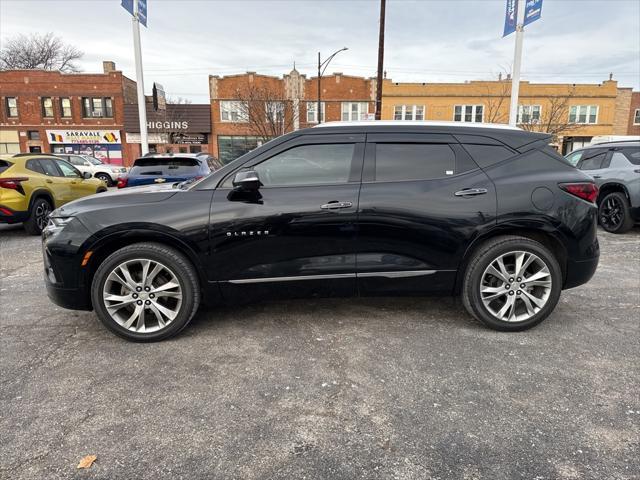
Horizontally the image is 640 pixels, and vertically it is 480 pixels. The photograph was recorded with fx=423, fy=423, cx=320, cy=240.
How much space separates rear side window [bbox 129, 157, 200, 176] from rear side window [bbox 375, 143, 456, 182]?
5.76 meters

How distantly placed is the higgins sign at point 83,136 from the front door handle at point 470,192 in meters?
38.6

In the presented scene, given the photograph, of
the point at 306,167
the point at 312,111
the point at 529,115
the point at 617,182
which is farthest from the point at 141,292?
the point at 312,111

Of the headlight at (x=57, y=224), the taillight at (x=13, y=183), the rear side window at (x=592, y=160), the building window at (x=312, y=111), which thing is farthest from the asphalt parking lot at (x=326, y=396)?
the building window at (x=312, y=111)

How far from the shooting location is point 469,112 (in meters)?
38.5

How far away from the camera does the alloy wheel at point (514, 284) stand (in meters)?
3.56

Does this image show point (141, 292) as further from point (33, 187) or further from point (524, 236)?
point (33, 187)

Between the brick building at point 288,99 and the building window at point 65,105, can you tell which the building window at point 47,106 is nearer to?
the building window at point 65,105

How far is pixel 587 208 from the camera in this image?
11.8 ft

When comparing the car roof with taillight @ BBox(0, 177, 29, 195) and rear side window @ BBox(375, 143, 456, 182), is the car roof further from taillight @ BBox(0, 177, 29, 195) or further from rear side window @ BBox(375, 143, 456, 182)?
taillight @ BBox(0, 177, 29, 195)

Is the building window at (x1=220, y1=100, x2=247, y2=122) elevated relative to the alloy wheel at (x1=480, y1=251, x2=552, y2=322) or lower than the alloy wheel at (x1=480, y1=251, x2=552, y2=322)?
elevated

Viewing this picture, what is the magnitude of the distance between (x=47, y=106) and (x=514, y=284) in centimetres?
4274

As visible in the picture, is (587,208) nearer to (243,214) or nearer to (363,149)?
(363,149)

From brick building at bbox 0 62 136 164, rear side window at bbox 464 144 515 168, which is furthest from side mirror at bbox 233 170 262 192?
brick building at bbox 0 62 136 164

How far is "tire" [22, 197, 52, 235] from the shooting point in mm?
8055
